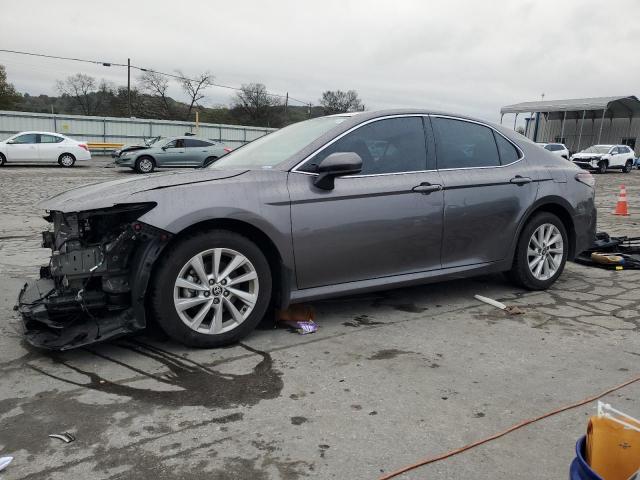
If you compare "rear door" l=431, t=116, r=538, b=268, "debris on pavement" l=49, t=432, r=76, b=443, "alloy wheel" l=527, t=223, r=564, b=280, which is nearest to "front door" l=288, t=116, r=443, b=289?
"rear door" l=431, t=116, r=538, b=268

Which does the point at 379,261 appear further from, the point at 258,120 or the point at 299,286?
the point at 258,120

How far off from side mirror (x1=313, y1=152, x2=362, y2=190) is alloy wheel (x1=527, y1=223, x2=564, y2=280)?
2.06 m

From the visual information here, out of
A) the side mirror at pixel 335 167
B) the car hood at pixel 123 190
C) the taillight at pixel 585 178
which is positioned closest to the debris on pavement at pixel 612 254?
the taillight at pixel 585 178

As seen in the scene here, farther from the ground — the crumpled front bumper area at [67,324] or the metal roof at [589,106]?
the metal roof at [589,106]

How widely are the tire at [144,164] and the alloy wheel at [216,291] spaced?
62.1 ft

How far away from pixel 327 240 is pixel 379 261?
0.48 m

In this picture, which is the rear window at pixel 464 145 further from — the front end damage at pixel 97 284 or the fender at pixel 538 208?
the front end damage at pixel 97 284

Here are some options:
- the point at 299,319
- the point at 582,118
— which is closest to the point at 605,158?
the point at 582,118

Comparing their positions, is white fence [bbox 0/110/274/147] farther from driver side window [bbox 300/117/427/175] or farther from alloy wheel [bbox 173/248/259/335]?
alloy wheel [bbox 173/248/259/335]

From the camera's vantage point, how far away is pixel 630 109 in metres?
45.5

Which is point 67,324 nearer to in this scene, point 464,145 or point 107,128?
point 464,145

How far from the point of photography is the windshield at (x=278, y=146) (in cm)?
400

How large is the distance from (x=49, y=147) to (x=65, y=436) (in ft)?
75.0

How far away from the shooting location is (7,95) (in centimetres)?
6297
